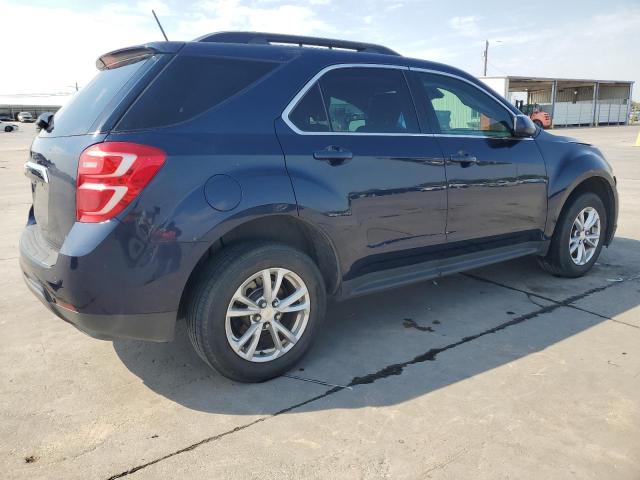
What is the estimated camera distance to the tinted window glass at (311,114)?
2941mm

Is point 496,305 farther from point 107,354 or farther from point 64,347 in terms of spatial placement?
point 64,347

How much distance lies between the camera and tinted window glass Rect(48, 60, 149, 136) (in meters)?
2.67

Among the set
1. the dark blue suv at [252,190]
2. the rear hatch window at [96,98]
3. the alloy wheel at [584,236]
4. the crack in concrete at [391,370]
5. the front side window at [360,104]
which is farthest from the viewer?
the alloy wheel at [584,236]

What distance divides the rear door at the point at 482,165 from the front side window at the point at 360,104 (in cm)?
18

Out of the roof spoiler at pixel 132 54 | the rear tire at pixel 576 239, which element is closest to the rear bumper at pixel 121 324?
the roof spoiler at pixel 132 54

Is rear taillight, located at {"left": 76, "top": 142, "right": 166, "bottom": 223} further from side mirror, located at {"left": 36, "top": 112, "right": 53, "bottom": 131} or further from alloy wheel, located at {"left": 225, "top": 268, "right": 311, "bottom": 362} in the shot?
side mirror, located at {"left": 36, "top": 112, "right": 53, "bottom": 131}

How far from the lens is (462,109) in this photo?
3939 millimetres

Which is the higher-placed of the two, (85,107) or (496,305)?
(85,107)

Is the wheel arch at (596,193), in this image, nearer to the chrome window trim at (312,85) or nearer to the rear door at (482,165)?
the rear door at (482,165)

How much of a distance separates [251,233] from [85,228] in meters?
0.86

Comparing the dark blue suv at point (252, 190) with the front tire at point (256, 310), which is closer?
the dark blue suv at point (252, 190)

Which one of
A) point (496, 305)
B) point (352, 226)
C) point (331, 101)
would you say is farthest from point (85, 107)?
point (496, 305)

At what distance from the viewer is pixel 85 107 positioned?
2.85m

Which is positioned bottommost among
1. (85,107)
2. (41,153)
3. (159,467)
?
(159,467)
